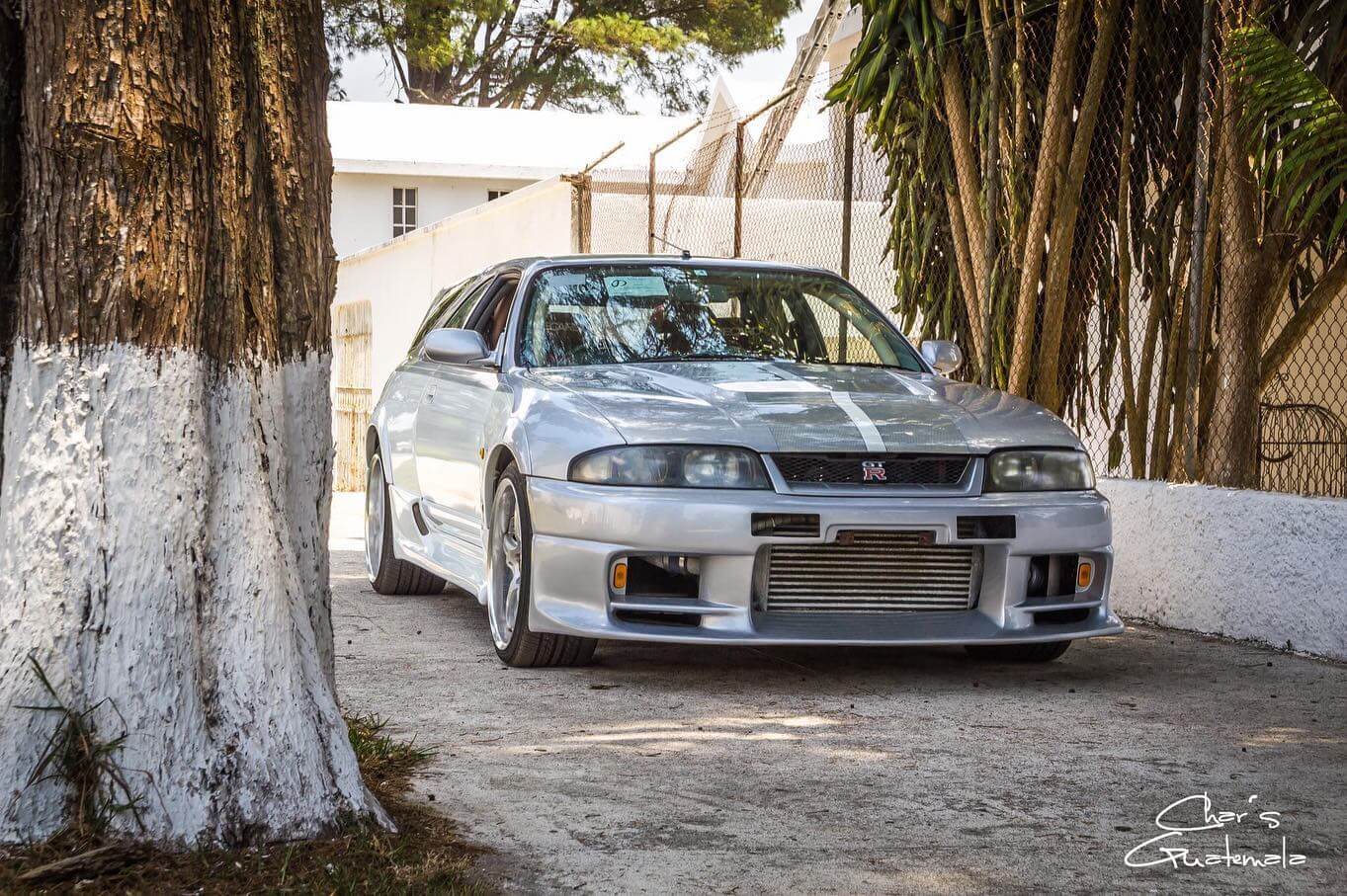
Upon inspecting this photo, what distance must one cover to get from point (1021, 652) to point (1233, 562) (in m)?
1.26

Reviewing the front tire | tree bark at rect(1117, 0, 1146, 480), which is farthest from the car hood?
tree bark at rect(1117, 0, 1146, 480)

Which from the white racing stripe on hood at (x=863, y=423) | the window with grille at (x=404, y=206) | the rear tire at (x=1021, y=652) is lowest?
the rear tire at (x=1021, y=652)

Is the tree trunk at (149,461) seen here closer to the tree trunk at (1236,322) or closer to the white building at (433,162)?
the tree trunk at (1236,322)

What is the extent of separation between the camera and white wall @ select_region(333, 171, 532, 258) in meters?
33.7

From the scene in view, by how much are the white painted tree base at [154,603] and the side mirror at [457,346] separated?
324 cm

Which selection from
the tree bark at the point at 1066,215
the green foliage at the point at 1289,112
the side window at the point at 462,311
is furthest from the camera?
the tree bark at the point at 1066,215

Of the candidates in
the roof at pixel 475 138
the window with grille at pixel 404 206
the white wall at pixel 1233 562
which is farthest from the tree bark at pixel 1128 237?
the window with grille at pixel 404 206

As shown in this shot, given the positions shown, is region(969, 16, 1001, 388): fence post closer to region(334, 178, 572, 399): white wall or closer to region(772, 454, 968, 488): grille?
region(772, 454, 968, 488): grille

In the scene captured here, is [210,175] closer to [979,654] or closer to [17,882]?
[17,882]

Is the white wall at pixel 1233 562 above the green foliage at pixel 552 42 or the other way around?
the other way around

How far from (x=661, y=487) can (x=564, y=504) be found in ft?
1.13

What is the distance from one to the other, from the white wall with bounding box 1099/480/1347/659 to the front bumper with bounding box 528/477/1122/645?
1332mm

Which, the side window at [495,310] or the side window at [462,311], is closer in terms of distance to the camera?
the side window at [495,310]

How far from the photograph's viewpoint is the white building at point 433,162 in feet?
110
